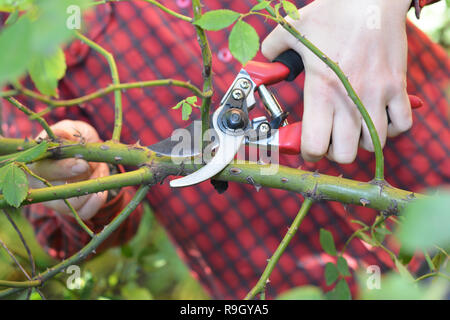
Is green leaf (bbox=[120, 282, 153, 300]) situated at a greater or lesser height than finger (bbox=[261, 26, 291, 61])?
lesser

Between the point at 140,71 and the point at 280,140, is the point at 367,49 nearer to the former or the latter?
the point at 280,140

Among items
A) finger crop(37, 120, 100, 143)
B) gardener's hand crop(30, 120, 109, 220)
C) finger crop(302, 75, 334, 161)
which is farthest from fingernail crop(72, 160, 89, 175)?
finger crop(302, 75, 334, 161)

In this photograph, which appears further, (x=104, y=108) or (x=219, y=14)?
(x=104, y=108)

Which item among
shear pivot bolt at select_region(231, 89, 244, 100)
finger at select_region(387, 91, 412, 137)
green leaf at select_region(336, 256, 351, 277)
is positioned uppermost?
shear pivot bolt at select_region(231, 89, 244, 100)

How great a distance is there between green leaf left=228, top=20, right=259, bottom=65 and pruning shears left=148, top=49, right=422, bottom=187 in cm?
19

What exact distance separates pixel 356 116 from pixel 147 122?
46 centimetres

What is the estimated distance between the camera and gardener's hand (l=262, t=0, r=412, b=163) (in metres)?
0.51

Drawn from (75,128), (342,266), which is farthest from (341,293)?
(75,128)

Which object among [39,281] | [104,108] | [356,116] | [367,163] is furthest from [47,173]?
[367,163]

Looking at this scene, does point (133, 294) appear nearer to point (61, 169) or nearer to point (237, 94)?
point (61, 169)

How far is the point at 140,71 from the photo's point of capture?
83cm

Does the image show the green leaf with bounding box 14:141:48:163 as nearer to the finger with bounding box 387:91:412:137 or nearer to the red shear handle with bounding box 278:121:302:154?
the red shear handle with bounding box 278:121:302:154

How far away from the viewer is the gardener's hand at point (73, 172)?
559mm

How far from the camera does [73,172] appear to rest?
0.58 metres
